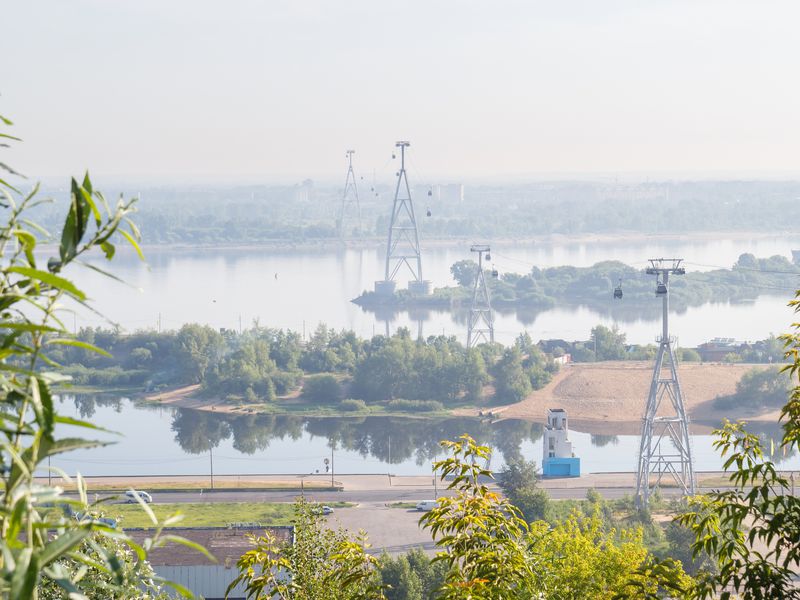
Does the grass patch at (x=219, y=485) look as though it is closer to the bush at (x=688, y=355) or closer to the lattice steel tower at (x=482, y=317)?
the lattice steel tower at (x=482, y=317)

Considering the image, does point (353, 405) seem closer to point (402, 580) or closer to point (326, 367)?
point (326, 367)

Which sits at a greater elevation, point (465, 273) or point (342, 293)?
point (465, 273)

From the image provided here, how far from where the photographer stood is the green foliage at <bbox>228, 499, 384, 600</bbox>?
1.42 metres

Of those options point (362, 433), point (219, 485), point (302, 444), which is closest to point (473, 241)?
point (362, 433)

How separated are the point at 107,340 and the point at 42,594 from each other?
39.9 ft

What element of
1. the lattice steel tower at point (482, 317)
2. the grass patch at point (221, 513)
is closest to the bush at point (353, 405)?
the lattice steel tower at point (482, 317)

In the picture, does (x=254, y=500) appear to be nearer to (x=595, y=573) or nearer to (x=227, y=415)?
(x=227, y=415)

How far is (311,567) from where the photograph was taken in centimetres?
170

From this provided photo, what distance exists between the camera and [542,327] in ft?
54.2

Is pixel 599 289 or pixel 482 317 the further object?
pixel 599 289

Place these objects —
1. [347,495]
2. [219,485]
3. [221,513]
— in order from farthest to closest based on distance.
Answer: [219,485]
[347,495]
[221,513]

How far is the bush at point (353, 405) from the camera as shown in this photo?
1109 centimetres

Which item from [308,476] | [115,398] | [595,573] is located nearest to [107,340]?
[115,398]

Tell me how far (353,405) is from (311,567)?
950cm
